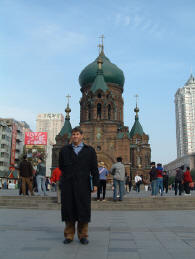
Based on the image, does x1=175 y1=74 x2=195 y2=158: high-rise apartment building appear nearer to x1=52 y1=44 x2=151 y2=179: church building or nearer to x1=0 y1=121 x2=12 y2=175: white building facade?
x1=52 y1=44 x2=151 y2=179: church building

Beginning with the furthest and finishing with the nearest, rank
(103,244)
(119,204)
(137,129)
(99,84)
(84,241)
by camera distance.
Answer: (137,129), (99,84), (119,204), (84,241), (103,244)

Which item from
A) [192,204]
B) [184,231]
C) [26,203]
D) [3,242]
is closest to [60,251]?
[3,242]

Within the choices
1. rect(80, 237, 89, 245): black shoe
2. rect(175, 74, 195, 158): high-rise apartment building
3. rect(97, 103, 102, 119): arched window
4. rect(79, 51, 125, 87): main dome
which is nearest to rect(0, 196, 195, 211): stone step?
rect(80, 237, 89, 245): black shoe

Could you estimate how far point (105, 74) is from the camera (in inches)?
2071

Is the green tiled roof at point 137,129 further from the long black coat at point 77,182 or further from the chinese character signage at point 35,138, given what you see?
the long black coat at point 77,182

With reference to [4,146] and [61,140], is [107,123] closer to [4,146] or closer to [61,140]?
[61,140]

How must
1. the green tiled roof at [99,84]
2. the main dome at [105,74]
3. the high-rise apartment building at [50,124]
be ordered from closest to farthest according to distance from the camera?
the green tiled roof at [99,84], the main dome at [105,74], the high-rise apartment building at [50,124]

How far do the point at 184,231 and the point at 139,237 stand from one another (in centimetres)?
128

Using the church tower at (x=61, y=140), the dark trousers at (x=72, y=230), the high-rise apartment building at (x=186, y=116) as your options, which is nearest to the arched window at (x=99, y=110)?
the church tower at (x=61, y=140)

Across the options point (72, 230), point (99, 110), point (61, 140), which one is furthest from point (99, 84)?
point (72, 230)

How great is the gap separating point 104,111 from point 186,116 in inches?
3329

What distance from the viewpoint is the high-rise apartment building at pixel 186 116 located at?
123 meters

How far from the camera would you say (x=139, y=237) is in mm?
5480

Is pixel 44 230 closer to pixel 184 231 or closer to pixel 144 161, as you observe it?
pixel 184 231
